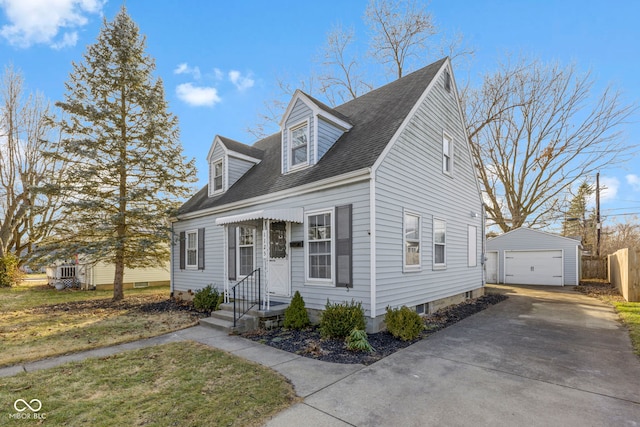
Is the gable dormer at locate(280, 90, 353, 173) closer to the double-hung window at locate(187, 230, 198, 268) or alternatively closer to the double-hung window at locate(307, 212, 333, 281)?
the double-hung window at locate(307, 212, 333, 281)

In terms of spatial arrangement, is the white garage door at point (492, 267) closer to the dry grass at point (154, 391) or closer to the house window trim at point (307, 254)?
the house window trim at point (307, 254)

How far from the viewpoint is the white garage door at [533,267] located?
56.4 feet

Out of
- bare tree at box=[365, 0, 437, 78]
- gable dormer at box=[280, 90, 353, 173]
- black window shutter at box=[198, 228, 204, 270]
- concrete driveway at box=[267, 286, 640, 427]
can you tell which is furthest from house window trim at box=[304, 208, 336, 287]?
bare tree at box=[365, 0, 437, 78]

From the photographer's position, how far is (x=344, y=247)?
7047mm

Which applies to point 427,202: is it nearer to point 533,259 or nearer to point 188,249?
point 188,249

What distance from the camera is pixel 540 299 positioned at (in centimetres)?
1196

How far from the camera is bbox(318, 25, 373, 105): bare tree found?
18.5 m

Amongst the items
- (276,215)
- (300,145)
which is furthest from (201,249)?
(300,145)

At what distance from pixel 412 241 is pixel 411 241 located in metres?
0.05

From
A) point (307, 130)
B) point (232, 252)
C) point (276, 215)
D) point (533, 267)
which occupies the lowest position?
point (533, 267)

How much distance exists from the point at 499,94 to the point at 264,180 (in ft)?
59.8

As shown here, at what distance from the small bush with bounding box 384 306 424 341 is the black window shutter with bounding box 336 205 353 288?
1.07 m

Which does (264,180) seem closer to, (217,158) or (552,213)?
(217,158)

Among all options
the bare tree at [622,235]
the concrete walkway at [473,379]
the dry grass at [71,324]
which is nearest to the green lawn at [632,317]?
the concrete walkway at [473,379]
